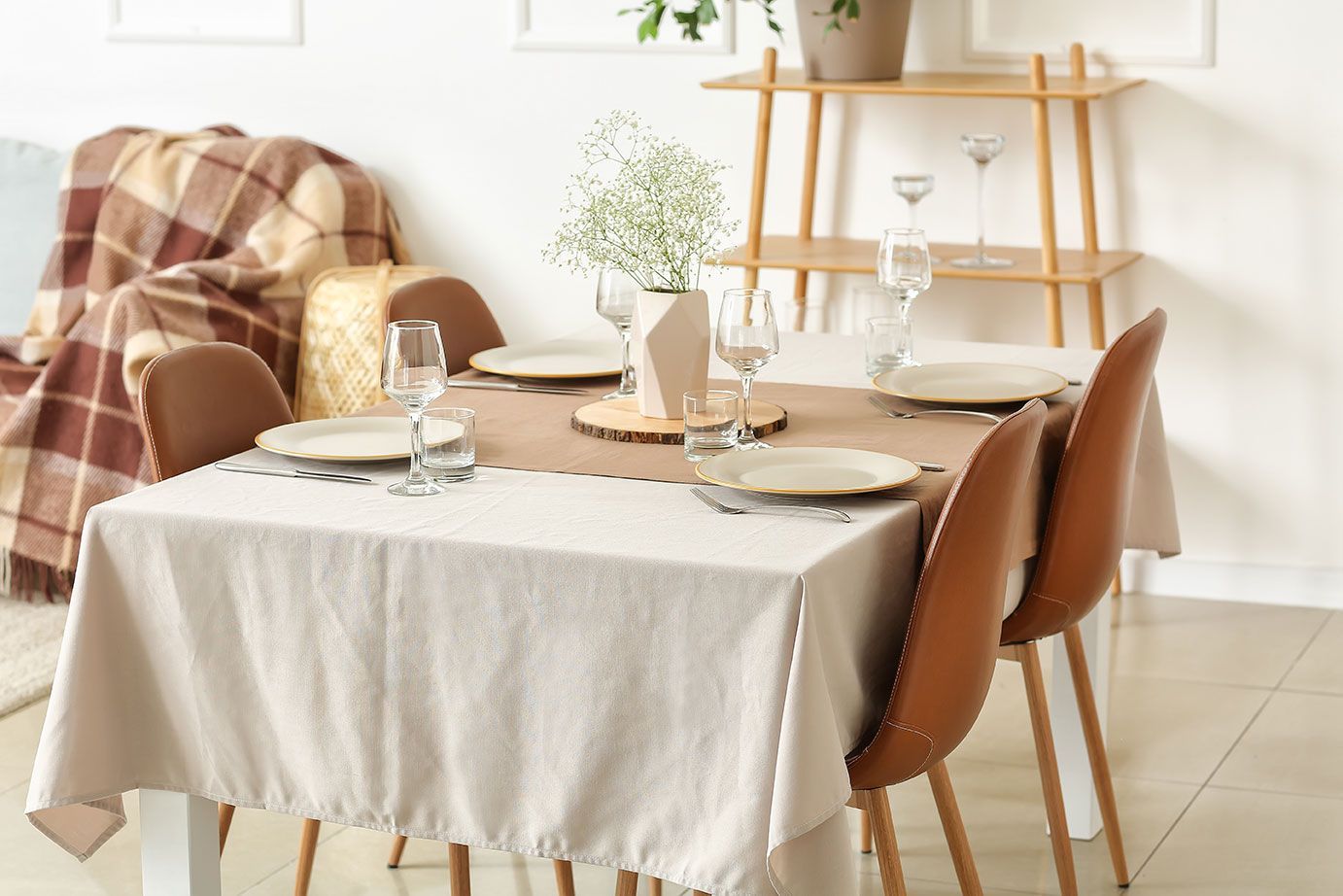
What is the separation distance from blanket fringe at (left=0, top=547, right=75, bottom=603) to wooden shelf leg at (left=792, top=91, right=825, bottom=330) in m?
1.72

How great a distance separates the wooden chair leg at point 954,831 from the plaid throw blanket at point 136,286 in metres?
2.26

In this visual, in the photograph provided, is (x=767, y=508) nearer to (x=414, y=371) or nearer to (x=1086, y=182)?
(x=414, y=371)

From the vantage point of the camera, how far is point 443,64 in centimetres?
439

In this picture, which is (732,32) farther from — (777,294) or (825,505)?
(825,505)

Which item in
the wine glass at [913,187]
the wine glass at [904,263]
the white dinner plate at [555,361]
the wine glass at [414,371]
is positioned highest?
the wine glass at [913,187]

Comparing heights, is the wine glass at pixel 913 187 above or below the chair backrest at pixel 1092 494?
above

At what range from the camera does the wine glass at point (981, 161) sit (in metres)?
3.69

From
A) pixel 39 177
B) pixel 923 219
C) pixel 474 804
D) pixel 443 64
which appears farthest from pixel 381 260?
pixel 474 804

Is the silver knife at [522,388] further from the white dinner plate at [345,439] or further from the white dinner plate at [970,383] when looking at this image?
the white dinner plate at [970,383]

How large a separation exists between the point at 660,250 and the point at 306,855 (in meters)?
0.97

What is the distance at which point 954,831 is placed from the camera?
2066mm

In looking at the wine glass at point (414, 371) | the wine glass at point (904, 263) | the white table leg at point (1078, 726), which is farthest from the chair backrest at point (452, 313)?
the white table leg at point (1078, 726)

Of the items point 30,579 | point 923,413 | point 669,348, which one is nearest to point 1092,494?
point 923,413

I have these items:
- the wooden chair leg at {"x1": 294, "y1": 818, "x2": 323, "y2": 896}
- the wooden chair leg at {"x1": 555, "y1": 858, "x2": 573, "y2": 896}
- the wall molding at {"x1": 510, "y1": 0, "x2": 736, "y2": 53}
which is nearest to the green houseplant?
the wooden chair leg at {"x1": 555, "y1": 858, "x2": 573, "y2": 896}
